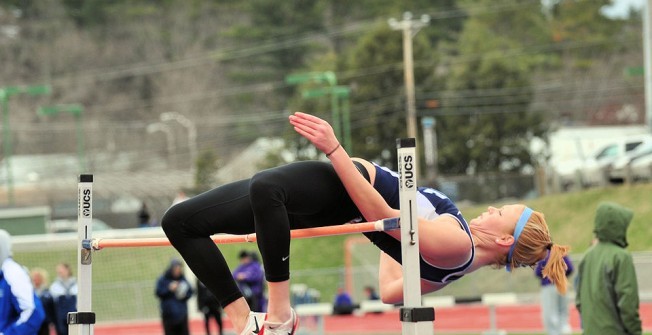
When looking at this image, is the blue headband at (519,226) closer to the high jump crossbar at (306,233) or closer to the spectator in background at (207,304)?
the high jump crossbar at (306,233)

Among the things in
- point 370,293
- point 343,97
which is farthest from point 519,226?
point 343,97

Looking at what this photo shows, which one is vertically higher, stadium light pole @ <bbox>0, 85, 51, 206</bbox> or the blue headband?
stadium light pole @ <bbox>0, 85, 51, 206</bbox>

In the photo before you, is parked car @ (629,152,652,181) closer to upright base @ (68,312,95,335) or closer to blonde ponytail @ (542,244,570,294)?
blonde ponytail @ (542,244,570,294)

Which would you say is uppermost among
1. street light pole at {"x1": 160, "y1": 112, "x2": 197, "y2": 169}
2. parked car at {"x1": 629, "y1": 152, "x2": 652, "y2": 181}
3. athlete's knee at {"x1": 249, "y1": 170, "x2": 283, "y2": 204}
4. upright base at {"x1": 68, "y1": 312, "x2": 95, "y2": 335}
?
street light pole at {"x1": 160, "y1": 112, "x2": 197, "y2": 169}

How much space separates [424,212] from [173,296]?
1219 cm

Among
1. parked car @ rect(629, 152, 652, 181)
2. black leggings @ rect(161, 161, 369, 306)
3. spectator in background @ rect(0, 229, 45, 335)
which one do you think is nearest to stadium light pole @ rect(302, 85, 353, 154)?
parked car @ rect(629, 152, 652, 181)

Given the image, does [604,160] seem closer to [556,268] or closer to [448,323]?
[448,323]

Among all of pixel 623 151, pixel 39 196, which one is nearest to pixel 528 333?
pixel 623 151

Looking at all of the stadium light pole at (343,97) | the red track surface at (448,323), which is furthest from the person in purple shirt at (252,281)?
the stadium light pole at (343,97)

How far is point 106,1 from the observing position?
228 feet

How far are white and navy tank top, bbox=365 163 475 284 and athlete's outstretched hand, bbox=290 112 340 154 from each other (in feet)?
1.40

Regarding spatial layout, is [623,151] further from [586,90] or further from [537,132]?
[586,90]

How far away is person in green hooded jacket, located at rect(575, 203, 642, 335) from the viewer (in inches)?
347

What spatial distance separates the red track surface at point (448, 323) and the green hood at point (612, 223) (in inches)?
398
